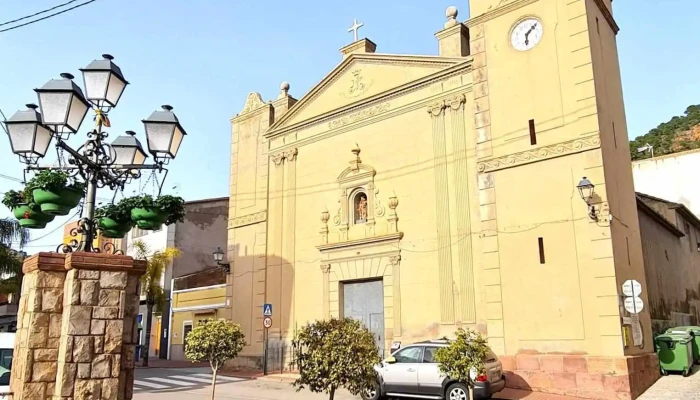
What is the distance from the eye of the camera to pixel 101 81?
7328mm

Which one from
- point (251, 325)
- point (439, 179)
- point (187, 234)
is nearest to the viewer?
point (439, 179)

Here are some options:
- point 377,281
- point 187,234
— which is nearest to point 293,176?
Result: point 377,281

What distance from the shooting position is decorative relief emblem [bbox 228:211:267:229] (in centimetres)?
2311

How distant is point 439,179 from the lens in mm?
18203

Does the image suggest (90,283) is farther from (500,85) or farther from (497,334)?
(500,85)

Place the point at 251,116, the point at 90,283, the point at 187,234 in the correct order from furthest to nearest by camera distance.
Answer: the point at 187,234, the point at 251,116, the point at 90,283

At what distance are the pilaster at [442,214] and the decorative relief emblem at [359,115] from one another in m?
2.07

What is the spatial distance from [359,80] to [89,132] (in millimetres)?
14658

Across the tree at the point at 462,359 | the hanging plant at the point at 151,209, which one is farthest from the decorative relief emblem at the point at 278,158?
the hanging plant at the point at 151,209

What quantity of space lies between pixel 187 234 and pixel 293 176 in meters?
14.9

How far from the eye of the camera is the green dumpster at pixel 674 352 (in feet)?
51.4

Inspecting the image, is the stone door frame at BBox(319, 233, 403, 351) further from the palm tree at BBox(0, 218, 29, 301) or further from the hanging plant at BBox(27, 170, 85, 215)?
the palm tree at BBox(0, 218, 29, 301)

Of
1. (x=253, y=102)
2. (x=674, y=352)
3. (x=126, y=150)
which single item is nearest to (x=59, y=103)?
(x=126, y=150)

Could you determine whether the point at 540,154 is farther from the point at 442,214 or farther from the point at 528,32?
the point at 528,32
